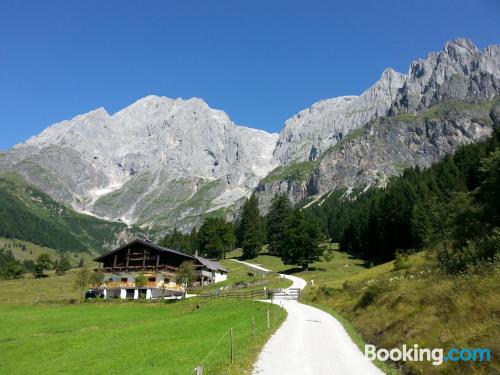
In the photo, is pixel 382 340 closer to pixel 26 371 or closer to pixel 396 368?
pixel 396 368

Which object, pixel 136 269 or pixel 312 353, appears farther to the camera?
pixel 136 269

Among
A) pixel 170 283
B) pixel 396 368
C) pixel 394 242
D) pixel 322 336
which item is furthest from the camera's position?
pixel 394 242

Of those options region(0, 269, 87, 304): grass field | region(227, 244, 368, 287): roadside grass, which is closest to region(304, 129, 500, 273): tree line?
region(227, 244, 368, 287): roadside grass

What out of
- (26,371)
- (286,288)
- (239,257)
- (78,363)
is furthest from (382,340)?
(239,257)

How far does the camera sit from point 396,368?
1853 cm

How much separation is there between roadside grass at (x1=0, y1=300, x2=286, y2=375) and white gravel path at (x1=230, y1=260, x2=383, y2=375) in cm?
85

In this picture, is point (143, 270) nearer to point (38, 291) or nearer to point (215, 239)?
point (38, 291)

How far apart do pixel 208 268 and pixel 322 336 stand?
70.2m

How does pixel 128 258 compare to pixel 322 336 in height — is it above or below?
above

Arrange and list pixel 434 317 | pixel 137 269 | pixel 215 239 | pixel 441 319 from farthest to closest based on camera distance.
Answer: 1. pixel 215 239
2. pixel 137 269
3. pixel 434 317
4. pixel 441 319

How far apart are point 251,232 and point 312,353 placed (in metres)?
107

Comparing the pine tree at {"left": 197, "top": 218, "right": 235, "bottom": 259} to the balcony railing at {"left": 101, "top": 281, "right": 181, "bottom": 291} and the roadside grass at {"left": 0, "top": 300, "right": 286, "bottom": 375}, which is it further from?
the roadside grass at {"left": 0, "top": 300, "right": 286, "bottom": 375}

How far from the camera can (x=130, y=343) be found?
2953 centimetres

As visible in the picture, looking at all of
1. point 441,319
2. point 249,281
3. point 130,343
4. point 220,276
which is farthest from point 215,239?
point 441,319
